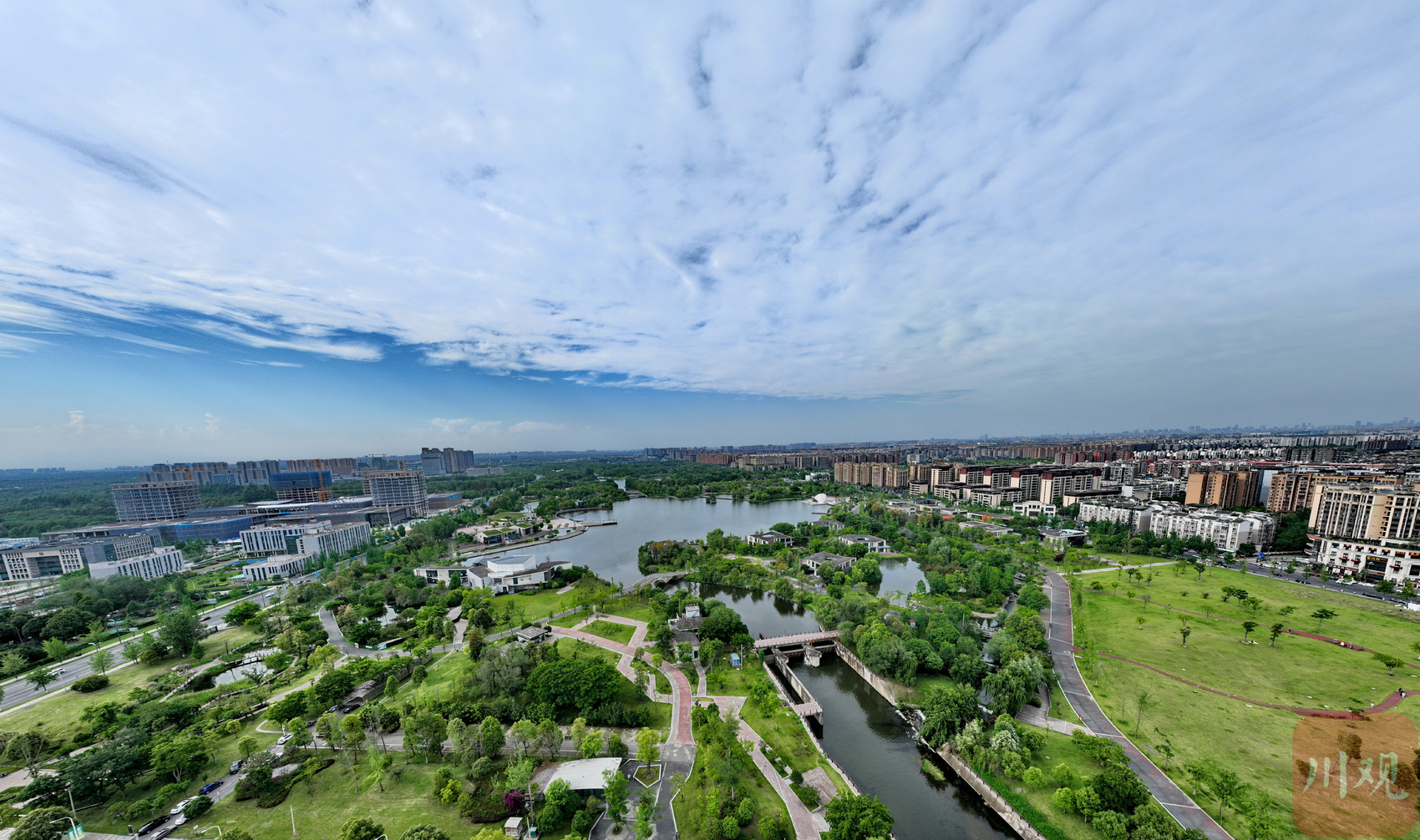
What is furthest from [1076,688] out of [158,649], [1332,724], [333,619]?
[158,649]

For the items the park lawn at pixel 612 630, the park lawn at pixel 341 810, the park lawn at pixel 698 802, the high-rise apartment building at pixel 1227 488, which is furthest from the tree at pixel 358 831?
the high-rise apartment building at pixel 1227 488

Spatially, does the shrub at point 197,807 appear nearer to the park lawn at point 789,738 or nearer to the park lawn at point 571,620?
the park lawn at point 571,620

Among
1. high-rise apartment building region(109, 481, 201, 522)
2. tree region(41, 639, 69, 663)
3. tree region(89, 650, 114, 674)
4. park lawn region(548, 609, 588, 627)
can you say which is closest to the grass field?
park lawn region(548, 609, 588, 627)

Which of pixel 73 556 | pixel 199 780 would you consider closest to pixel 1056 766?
pixel 199 780

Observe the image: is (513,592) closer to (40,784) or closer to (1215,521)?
(40,784)

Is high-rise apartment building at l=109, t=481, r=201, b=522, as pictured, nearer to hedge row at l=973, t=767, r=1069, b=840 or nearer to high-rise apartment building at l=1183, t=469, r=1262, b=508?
hedge row at l=973, t=767, r=1069, b=840
